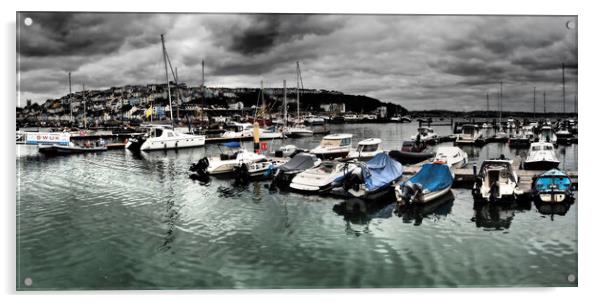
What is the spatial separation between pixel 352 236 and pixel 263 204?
3792mm

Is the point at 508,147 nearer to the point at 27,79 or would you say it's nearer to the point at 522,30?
the point at 522,30

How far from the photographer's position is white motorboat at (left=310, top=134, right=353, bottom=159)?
20.7 meters

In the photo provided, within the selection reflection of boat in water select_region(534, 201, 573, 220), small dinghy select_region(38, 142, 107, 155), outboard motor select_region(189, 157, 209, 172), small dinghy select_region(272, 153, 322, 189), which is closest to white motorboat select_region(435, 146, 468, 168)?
small dinghy select_region(272, 153, 322, 189)

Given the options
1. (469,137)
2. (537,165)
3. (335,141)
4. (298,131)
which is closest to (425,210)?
(537,165)

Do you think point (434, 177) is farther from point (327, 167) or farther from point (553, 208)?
point (327, 167)

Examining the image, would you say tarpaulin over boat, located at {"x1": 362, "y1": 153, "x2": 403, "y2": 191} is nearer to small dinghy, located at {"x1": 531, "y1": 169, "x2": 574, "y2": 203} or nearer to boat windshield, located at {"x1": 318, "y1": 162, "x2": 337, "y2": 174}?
boat windshield, located at {"x1": 318, "y1": 162, "x2": 337, "y2": 174}

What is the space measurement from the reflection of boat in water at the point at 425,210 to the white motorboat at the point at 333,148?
861 centimetres

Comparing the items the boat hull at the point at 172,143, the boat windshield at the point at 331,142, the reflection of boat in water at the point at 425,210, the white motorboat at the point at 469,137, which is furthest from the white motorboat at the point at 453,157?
the boat hull at the point at 172,143

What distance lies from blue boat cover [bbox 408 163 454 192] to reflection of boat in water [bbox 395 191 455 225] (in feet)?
1.41

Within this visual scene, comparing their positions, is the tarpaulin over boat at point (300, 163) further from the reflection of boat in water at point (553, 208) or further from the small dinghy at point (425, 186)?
the reflection of boat in water at point (553, 208)

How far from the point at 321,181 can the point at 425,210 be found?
10.7 ft

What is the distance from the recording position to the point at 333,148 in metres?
20.8

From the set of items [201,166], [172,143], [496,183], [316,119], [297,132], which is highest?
[316,119]

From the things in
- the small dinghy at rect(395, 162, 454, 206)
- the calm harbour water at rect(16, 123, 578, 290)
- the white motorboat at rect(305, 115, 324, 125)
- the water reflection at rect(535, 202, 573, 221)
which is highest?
the white motorboat at rect(305, 115, 324, 125)
